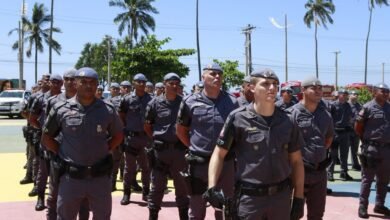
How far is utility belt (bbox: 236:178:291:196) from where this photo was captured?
3.77 metres

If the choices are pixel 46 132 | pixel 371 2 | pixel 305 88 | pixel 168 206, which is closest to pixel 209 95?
pixel 305 88

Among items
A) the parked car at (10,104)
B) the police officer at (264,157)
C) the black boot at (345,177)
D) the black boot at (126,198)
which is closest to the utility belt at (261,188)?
the police officer at (264,157)

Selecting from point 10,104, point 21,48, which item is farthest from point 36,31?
point 10,104

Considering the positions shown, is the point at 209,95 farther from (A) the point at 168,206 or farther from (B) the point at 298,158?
(A) the point at 168,206

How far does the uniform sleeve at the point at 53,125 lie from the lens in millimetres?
4957

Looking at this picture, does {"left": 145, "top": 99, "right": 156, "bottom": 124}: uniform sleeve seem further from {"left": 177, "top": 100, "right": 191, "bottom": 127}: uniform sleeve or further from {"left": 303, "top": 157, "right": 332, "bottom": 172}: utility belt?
{"left": 303, "top": 157, "right": 332, "bottom": 172}: utility belt

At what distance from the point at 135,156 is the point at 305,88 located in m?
3.74

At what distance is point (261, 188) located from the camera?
3770 millimetres

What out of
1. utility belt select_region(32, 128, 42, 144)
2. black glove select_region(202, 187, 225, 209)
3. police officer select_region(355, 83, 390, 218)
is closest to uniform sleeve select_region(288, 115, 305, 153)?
black glove select_region(202, 187, 225, 209)

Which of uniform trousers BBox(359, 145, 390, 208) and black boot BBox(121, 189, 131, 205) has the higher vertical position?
uniform trousers BBox(359, 145, 390, 208)

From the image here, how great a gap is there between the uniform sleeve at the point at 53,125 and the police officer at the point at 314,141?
2678 mm

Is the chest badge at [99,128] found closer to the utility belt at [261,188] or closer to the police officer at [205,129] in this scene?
the police officer at [205,129]

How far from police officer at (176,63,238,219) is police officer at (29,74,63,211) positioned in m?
2.51

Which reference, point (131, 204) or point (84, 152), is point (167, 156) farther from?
point (84, 152)
